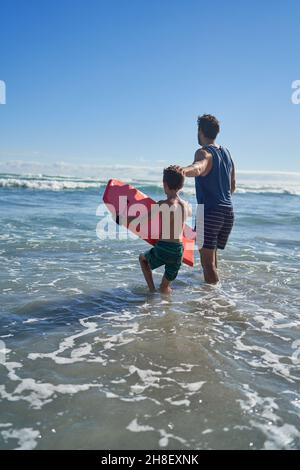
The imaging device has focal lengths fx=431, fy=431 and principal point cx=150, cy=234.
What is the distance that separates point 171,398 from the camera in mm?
2727

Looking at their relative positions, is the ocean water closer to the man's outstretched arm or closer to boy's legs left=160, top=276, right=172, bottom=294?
boy's legs left=160, top=276, right=172, bottom=294

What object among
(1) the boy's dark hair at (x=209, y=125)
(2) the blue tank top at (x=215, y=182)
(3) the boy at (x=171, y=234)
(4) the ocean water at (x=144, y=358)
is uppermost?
(1) the boy's dark hair at (x=209, y=125)

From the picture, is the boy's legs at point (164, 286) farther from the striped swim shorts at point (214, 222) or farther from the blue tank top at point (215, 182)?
the blue tank top at point (215, 182)

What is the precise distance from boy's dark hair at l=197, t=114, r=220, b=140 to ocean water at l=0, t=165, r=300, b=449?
1.93 meters

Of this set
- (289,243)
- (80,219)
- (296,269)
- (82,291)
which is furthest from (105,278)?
(80,219)

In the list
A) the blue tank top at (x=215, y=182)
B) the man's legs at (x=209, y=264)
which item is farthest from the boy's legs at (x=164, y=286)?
the blue tank top at (x=215, y=182)

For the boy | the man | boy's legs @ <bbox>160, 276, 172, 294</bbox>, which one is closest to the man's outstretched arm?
the man

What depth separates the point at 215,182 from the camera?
5172 mm

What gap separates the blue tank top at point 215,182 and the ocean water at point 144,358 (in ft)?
3.62

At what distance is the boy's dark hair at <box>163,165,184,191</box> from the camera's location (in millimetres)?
4609

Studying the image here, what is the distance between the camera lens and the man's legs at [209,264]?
5.30 metres

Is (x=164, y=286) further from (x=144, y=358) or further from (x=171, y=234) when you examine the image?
(x=144, y=358)
